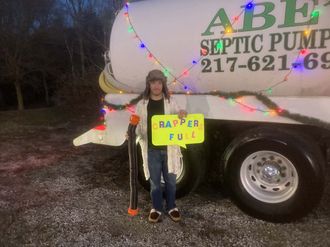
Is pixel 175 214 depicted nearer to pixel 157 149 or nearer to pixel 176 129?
pixel 157 149

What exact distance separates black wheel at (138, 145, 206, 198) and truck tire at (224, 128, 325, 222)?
39 cm

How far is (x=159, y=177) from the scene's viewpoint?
399cm

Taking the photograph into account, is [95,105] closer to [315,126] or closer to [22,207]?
[22,207]

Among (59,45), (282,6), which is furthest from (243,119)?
(59,45)

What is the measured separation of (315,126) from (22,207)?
3.45m

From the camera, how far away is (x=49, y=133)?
908cm

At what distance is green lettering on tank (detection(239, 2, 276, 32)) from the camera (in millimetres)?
3768

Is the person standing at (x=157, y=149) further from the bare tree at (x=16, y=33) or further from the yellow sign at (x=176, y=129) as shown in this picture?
the bare tree at (x=16, y=33)

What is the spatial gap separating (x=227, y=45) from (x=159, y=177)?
5.16ft

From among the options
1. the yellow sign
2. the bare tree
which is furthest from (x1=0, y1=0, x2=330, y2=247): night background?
the bare tree

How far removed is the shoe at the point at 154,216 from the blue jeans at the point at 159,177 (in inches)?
1.9

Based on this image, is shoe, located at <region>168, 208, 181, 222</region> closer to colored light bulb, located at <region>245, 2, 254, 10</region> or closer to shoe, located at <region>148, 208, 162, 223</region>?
shoe, located at <region>148, 208, 162, 223</region>

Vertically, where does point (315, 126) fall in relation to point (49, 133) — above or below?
above

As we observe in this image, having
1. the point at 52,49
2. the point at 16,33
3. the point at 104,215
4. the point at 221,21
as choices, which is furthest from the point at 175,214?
the point at 52,49
